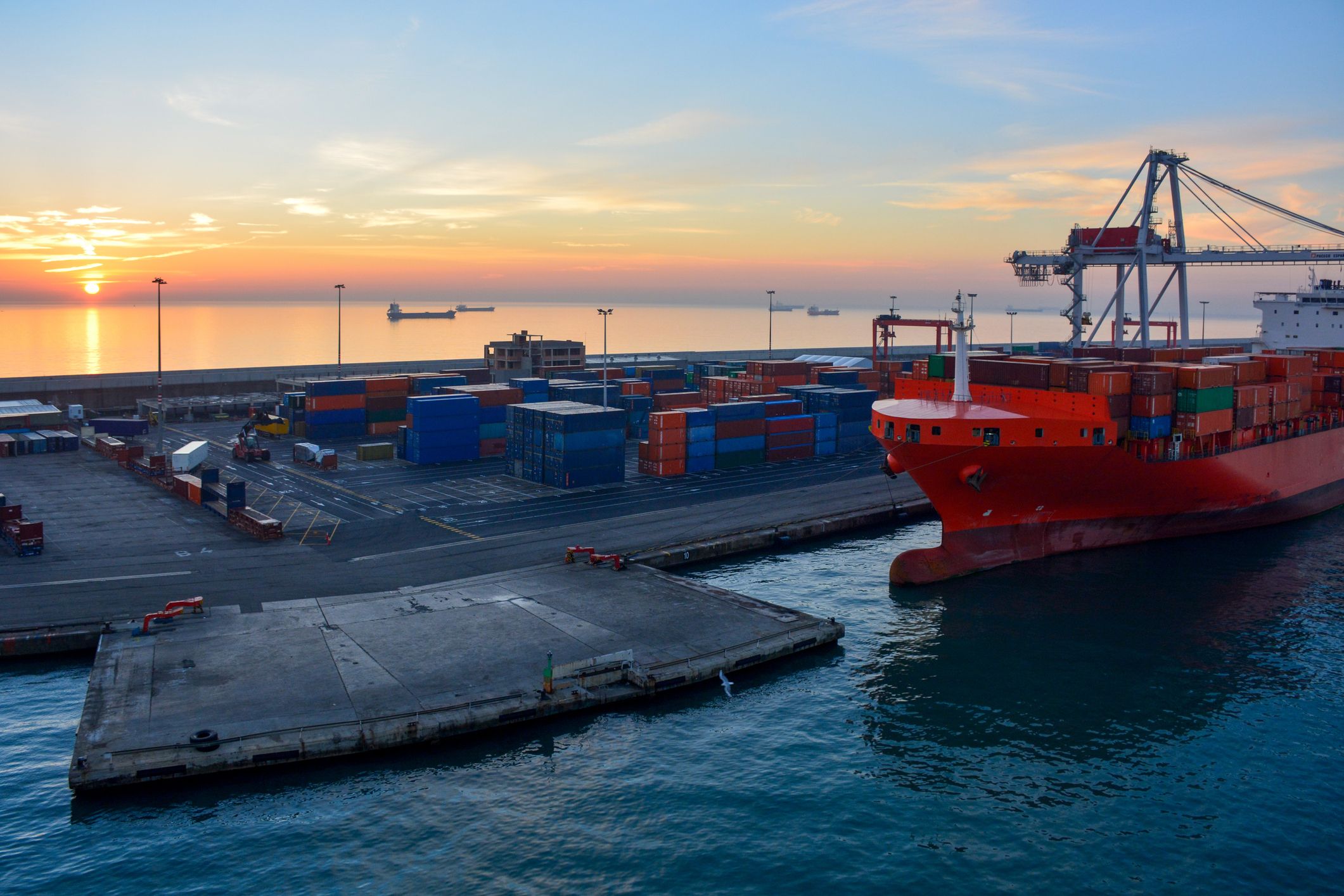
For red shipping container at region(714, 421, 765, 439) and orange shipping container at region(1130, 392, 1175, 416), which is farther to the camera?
red shipping container at region(714, 421, 765, 439)

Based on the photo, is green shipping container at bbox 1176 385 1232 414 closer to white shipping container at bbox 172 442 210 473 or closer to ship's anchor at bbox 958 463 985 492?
ship's anchor at bbox 958 463 985 492

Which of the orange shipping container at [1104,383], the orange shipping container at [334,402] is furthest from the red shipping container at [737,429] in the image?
the orange shipping container at [334,402]

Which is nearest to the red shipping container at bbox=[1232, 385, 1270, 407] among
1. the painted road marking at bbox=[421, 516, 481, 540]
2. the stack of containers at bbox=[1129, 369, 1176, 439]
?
the stack of containers at bbox=[1129, 369, 1176, 439]

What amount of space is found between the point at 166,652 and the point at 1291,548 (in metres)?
51.5

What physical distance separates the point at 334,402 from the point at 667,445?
2879 centimetres

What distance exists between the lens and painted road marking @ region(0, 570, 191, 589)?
34781mm

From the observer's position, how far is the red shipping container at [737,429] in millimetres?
62750

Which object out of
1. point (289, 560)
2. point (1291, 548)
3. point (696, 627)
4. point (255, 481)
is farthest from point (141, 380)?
point (1291, 548)

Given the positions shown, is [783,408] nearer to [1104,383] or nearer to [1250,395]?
[1104,383]

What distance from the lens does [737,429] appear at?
63812 millimetres

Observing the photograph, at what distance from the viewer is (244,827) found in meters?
21.0

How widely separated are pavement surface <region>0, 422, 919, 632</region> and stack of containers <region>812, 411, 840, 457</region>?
63.3 inches

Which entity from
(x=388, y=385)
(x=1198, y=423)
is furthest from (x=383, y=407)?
(x=1198, y=423)

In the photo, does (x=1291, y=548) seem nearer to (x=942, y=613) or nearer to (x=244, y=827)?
(x=942, y=613)
